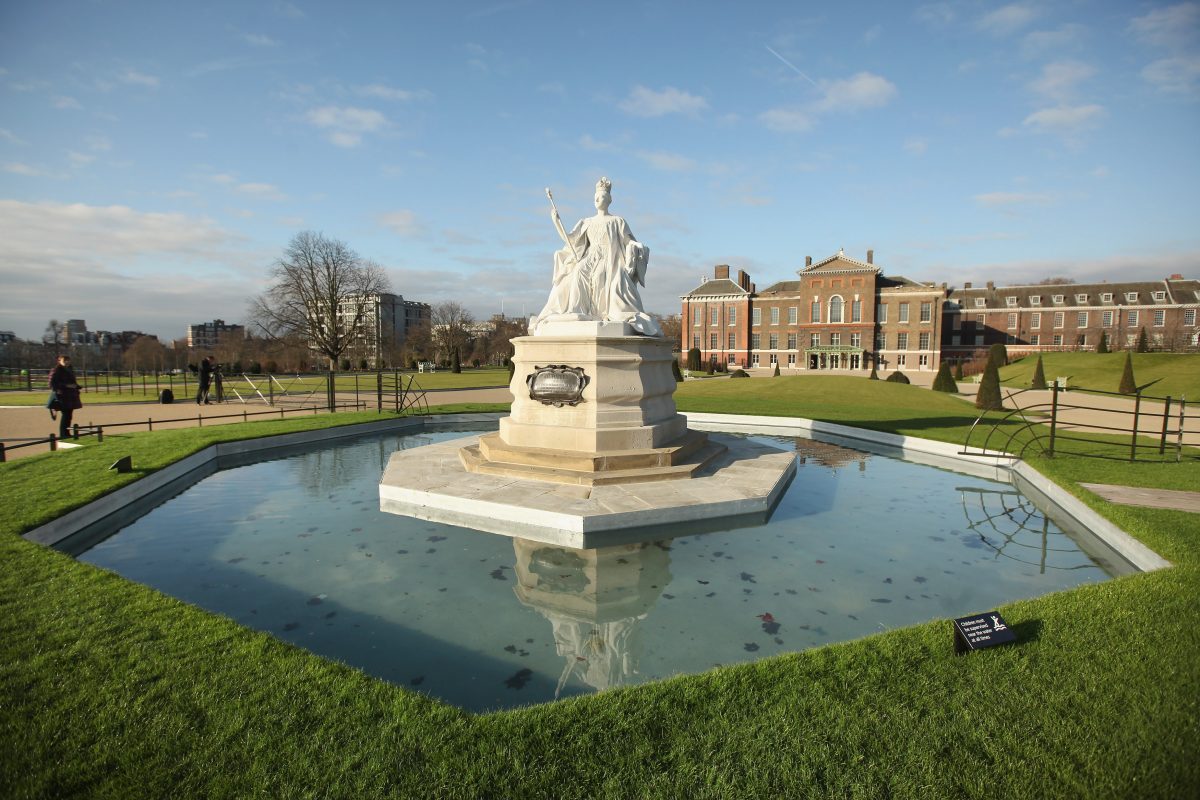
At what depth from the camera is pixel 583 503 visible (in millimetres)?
7184

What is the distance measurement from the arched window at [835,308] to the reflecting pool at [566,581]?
56401 millimetres

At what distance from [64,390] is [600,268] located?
1234cm

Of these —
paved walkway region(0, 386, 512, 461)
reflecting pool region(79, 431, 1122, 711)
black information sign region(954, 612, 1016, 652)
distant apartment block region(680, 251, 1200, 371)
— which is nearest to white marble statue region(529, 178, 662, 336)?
reflecting pool region(79, 431, 1122, 711)

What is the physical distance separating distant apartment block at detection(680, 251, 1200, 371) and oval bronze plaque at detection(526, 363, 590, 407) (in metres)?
57.4

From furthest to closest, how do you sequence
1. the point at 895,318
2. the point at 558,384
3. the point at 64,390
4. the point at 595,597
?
the point at 895,318, the point at 64,390, the point at 558,384, the point at 595,597

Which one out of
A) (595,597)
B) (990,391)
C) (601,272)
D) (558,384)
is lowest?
(595,597)

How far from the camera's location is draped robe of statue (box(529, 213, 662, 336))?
32.7 ft

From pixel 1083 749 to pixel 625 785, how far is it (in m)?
2.42

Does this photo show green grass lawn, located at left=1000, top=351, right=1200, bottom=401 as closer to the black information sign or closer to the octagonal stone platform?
the octagonal stone platform

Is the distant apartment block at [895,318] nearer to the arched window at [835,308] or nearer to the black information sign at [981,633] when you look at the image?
the arched window at [835,308]

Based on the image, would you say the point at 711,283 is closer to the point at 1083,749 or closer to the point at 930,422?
the point at 930,422

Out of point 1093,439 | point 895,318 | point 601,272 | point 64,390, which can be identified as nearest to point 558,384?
point 601,272

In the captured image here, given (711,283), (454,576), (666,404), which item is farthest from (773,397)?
(711,283)

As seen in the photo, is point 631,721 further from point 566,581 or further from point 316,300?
point 316,300
